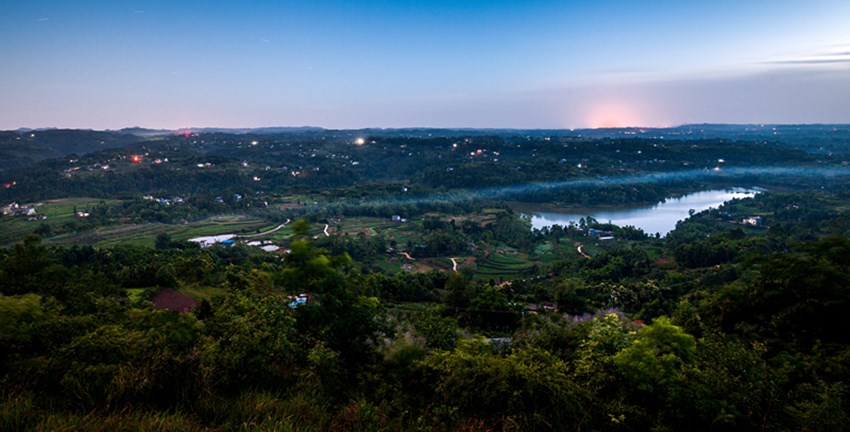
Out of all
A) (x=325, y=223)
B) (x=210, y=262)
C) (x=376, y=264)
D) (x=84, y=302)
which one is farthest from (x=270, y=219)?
(x=84, y=302)

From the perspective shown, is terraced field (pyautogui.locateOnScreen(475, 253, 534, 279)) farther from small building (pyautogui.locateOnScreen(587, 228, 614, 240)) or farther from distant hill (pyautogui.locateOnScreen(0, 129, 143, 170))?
distant hill (pyautogui.locateOnScreen(0, 129, 143, 170))

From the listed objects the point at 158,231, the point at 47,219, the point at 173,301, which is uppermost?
the point at 47,219

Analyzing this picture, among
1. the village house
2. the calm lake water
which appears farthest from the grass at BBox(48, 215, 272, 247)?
the calm lake water

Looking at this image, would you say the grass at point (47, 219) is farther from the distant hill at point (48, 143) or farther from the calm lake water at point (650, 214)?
the calm lake water at point (650, 214)

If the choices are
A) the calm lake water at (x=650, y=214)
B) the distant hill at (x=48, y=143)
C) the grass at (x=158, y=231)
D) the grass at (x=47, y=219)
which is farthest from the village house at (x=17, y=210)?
the calm lake water at (x=650, y=214)

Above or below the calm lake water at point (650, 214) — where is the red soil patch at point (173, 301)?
above

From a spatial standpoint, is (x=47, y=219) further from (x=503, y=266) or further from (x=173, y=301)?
(x=503, y=266)

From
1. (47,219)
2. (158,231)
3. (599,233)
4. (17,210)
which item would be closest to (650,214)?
(599,233)
